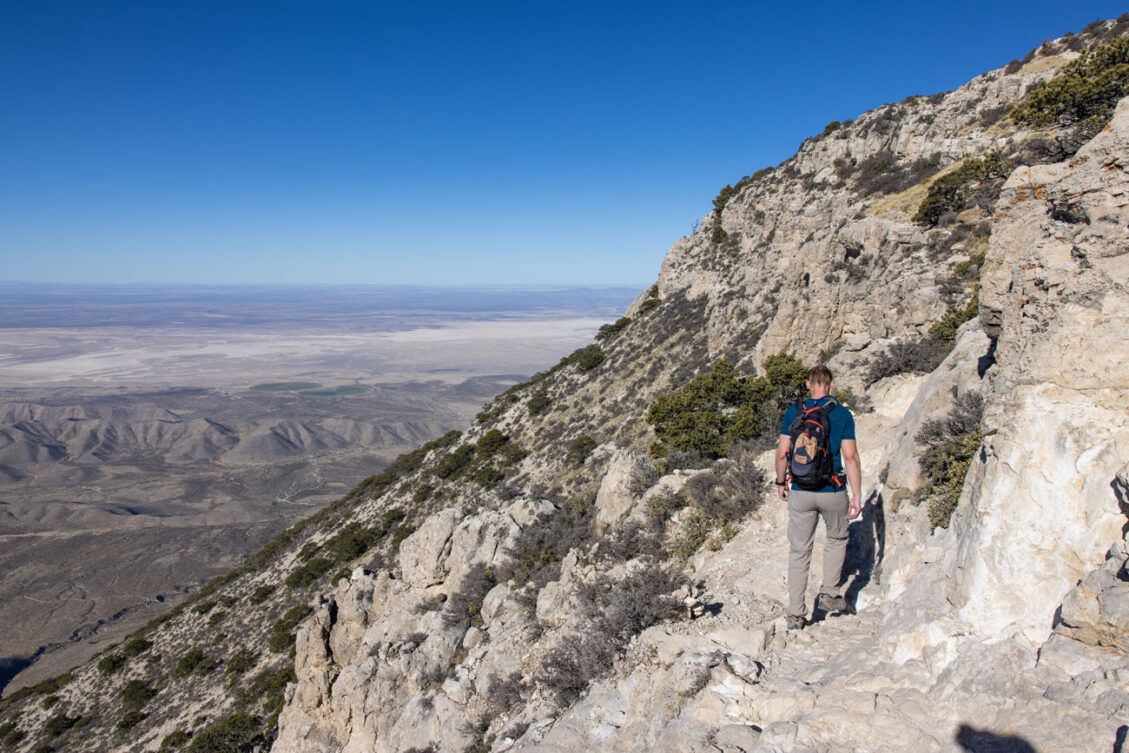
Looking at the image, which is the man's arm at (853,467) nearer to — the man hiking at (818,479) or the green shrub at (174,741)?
the man hiking at (818,479)

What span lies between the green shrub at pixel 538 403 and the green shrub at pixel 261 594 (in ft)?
51.1

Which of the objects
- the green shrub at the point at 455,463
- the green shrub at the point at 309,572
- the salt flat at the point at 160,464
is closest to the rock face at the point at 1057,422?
the green shrub at the point at 309,572

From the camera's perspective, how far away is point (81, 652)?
137 ft

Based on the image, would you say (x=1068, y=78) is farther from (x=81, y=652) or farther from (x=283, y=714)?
(x=81, y=652)

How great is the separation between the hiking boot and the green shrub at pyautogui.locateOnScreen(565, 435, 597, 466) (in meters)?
16.6

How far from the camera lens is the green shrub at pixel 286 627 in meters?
20.8

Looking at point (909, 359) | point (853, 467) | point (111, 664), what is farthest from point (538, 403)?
point (853, 467)

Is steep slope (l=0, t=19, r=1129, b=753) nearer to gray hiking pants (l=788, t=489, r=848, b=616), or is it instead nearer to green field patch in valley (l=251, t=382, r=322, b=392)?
gray hiking pants (l=788, t=489, r=848, b=616)

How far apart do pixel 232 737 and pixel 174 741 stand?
277 centimetres

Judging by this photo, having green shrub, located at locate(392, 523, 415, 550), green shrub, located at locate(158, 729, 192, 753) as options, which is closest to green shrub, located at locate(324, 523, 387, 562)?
green shrub, located at locate(392, 523, 415, 550)

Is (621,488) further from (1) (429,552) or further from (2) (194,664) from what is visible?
(2) (194,664)

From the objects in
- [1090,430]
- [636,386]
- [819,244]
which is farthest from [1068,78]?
[1090,430]

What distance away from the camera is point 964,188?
59.4 ft

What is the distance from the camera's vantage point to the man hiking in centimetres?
570
